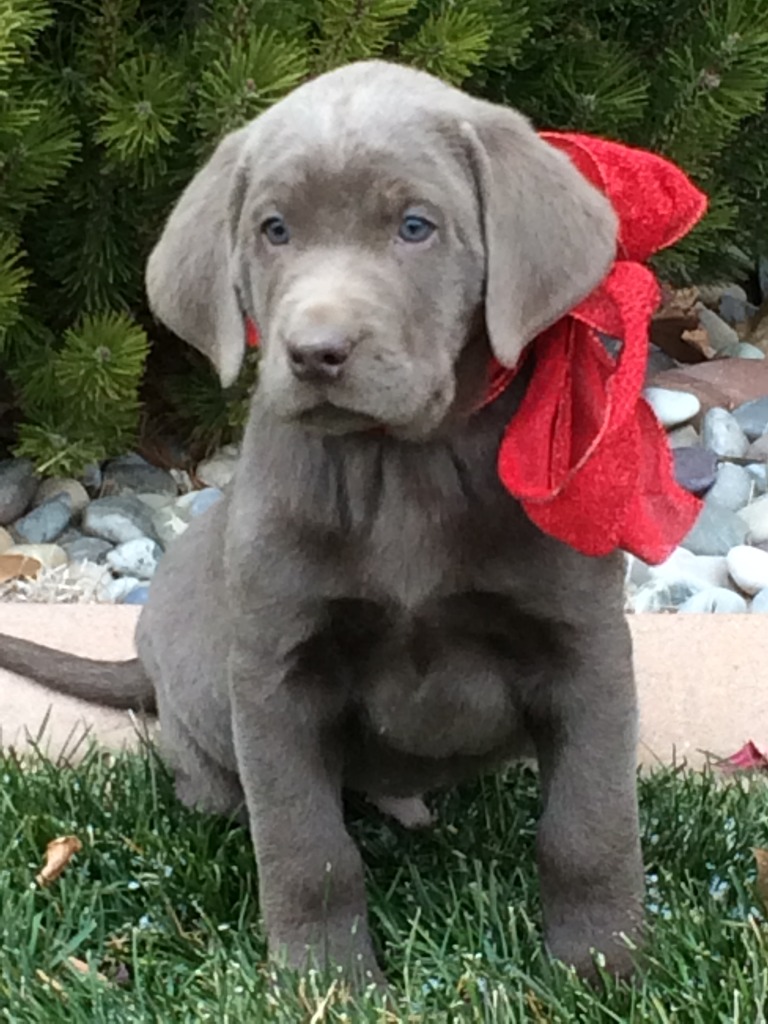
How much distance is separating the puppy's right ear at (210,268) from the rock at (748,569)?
7.09 ft

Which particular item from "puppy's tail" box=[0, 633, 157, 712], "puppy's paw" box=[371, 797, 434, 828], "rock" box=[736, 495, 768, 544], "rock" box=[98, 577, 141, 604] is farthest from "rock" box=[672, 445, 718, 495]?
"puppy's paw" box=[371, 797, 434, 828]

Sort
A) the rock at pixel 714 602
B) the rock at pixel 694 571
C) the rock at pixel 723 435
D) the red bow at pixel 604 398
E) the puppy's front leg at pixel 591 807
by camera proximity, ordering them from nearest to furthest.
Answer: the red bow at pixel 604 398 → the puppy's front leg at pixel 591 807 → the rock at pixel 714 602 → the rock at pixel 694 571 → the rock at pixel 723 435

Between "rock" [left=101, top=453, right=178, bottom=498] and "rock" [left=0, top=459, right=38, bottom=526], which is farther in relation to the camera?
"rock" [left=101, top=453, right=178, bottom=498]

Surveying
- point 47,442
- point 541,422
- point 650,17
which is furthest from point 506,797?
point 650,17

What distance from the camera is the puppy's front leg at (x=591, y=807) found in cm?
208

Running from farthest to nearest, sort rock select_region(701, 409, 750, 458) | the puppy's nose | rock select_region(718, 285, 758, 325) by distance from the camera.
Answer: rock select_region(718, 285, 758, 325) → rock select_region(701, 409, 750, 458) → the puppy's nose

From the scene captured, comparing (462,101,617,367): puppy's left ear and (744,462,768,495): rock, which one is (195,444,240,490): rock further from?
(462,101,617,367): puppy's left ear

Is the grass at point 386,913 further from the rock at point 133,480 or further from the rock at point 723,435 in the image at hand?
the rock at point 723,435

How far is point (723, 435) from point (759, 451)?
112 mm

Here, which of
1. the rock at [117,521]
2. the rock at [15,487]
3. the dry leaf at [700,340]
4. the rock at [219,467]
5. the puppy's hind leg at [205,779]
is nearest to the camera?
the puppy's hind leg at [205,779]

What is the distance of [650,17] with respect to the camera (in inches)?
181

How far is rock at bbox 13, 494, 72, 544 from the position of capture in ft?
13.9

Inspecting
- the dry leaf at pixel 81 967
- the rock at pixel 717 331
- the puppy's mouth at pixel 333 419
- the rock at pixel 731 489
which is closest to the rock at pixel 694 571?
the rock at pixel 731 489

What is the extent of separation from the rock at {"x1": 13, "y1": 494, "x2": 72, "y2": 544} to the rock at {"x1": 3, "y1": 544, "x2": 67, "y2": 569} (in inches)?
3.0
